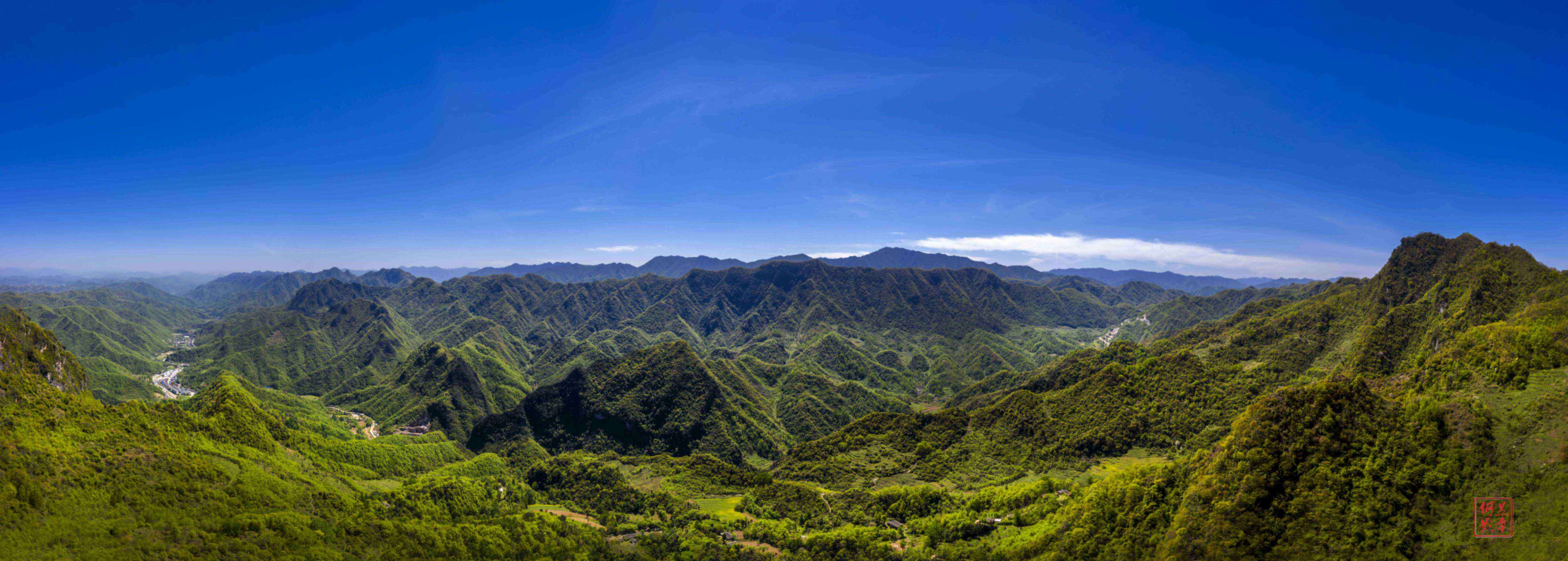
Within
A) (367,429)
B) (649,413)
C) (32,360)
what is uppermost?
(32,360)

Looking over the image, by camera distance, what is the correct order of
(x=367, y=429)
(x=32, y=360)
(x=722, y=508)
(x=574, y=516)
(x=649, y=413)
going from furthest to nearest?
1. (x=367, y=429)
2. (x=649, y=413)
3. (x=722, y=508)
4. (x=574, y=516)
5. (x=32, y=360)

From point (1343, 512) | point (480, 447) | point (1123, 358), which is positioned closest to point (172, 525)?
point (480, 447)

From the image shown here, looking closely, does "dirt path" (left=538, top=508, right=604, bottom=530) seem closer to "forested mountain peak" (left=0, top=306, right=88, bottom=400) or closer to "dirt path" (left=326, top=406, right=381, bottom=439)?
"forested mountain peak" (left=0, top=306, right=88, bottom=400)

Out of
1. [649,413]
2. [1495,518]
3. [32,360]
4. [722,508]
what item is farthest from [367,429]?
[1495,518]

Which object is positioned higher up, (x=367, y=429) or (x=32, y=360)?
(x=32, y=360)

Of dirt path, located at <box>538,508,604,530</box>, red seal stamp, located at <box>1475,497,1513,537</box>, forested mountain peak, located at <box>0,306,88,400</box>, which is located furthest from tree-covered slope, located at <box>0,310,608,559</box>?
red seal stamp, located at <box>1475,497,1513,537</box>

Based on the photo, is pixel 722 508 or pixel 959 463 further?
pixel 959 463

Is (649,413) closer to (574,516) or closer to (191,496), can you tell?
(574,516)

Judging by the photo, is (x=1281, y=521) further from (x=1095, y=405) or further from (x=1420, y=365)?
(x=1095, y=405)

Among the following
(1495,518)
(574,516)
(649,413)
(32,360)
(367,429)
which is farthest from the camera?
(367,429)
